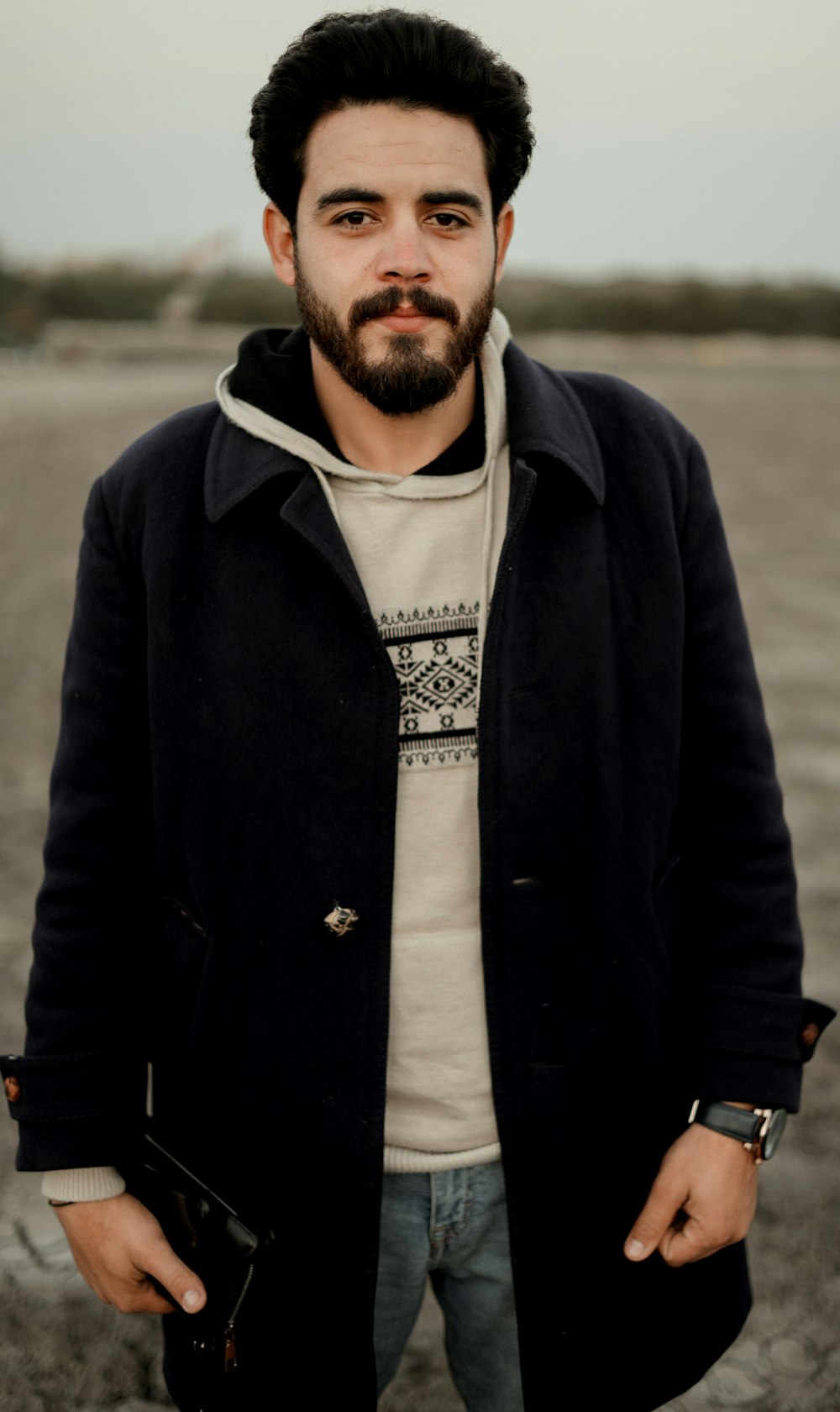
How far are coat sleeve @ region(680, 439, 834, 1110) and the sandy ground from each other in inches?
21.3

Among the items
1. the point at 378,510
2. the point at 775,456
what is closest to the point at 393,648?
the point at 378,510

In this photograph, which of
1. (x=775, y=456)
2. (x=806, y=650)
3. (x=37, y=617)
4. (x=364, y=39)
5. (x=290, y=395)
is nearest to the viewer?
(x=364, y=39)

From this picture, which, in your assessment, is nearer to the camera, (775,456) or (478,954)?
(478,954)

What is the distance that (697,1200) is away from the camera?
1649mm

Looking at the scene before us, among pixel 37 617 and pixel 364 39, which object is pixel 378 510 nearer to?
pixel 364 39

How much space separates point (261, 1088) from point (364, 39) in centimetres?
142

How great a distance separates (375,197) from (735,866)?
1.05 meters

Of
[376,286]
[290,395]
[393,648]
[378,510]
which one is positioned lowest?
[393,648]

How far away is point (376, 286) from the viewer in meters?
1.61

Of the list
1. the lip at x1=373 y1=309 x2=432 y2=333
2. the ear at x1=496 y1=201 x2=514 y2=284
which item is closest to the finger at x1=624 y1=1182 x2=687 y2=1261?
the lip at x1=373 y1=309 x2=432 y2=333

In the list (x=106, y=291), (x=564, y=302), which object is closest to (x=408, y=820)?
(x=106, y=291)

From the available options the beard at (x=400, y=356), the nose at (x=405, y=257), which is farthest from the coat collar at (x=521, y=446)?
the nose at (x=405, y=257)

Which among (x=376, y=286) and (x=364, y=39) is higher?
(x=364, y=39)

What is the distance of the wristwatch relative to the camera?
1.66 meters
